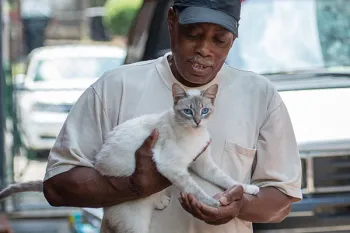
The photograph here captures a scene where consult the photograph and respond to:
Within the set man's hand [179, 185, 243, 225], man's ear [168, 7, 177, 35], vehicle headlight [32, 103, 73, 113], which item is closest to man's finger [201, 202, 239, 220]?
man's hand [179, 185, 243, 225]

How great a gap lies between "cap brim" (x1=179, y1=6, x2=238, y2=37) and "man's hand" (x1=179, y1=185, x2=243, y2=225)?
0.59 m

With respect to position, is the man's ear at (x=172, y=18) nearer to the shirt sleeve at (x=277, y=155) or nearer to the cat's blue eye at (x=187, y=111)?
the cat's blue eye at (x=187, y=111)

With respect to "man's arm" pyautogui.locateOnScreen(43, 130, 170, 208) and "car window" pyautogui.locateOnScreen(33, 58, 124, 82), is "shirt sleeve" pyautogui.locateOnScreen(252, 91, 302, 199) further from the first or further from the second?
"car window" pyautogui.locateOnScreen(33, 58, 124, 82)

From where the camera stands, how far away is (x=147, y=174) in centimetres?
338

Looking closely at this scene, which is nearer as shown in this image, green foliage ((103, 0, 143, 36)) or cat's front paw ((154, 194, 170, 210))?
cat's front paw ((154, 194, 170, 210))

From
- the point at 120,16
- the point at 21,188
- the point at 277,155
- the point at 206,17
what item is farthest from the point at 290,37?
the point at 120,16

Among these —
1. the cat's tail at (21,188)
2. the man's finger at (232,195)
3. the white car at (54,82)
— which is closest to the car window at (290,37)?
the cat's tail at (21,188)

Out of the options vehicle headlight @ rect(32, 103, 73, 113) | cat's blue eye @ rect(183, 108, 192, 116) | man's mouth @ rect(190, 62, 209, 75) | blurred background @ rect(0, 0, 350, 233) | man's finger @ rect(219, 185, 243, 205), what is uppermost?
man's mouth @ rect(190, 62, 209, 75)

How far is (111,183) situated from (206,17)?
693mm

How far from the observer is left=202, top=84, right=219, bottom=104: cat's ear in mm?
3418

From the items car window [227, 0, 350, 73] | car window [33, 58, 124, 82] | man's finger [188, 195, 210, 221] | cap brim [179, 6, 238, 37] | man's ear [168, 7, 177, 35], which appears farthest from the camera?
car window [33, 58, 124, 82]

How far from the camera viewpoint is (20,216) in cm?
1066

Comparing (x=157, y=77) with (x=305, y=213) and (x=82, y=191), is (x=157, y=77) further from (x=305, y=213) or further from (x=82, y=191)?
(x=305, y=213)

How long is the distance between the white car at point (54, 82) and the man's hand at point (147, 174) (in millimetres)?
8553
